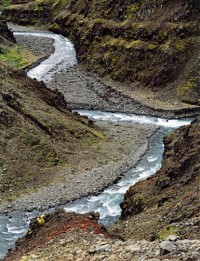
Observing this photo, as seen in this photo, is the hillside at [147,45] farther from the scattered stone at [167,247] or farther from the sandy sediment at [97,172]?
the scattered stone at [167,247]

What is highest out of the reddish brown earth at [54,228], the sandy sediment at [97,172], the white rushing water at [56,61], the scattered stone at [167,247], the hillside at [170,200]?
the scattered stone at [167,247]

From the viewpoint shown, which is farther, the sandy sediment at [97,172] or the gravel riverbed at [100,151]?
the gravel riverbed at [100,151]

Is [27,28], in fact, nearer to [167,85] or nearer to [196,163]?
[167,85]

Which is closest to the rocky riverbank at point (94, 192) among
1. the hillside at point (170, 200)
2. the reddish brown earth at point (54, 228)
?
the reddish brown earth at point (54, 228)

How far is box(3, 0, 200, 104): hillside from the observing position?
93062mm

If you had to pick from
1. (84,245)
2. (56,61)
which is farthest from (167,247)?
(56,61)

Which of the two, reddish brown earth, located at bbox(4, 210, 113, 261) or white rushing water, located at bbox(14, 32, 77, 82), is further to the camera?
white rushing water, located at bbox(14, 32, 77, 82)

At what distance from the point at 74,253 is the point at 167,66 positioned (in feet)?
246

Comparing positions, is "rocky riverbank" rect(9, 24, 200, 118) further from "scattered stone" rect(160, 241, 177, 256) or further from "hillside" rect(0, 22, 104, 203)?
"scattered stone" rect(160, 241, 177, 256)

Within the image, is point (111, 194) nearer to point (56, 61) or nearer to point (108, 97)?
point (108, 97)

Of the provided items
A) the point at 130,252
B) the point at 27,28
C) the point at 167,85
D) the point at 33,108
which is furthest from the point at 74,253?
the point at 27,28

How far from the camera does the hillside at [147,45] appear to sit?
305ft

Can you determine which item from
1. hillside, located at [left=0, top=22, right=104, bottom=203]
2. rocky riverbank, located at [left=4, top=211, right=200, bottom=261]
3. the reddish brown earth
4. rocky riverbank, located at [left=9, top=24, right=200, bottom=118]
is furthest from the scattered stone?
rocky riverbank, located at [left=9, top=24, right=200, bottom=118]

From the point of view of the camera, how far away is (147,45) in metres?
99.8
